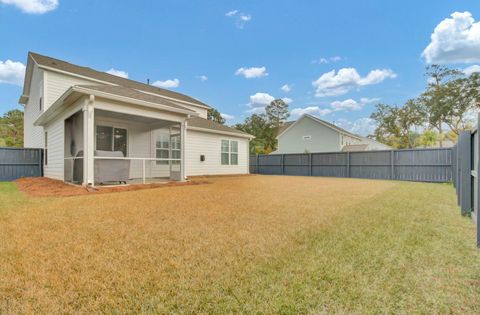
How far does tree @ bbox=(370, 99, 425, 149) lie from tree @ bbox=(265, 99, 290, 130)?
15.3 meters

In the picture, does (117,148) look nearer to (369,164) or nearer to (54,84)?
(54,84)

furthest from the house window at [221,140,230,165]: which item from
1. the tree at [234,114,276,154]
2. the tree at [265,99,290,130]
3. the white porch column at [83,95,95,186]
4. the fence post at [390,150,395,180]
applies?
the tree at [265,99,290,130]

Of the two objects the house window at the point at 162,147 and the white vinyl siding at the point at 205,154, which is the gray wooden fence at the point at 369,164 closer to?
the white vinyl siding at the point at 205,154

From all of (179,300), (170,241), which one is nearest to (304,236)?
(170,241)

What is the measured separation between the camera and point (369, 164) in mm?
13758

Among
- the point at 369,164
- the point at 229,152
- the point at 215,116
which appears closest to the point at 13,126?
the point at 215,116

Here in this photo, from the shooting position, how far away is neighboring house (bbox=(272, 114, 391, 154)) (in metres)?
23.4

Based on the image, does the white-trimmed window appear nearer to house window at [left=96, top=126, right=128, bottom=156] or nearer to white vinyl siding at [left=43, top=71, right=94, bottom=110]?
house window at [left=96, top=126, right=128, bottom=156]

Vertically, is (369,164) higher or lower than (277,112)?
lower

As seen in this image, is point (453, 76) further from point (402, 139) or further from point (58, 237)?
point (58, 237)

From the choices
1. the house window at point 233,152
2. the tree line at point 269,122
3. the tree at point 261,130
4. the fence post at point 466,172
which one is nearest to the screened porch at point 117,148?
the house window at point 233,152

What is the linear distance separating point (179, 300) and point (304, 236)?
1.79 metres

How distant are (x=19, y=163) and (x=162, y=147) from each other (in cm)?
623

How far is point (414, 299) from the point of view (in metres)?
1.58
